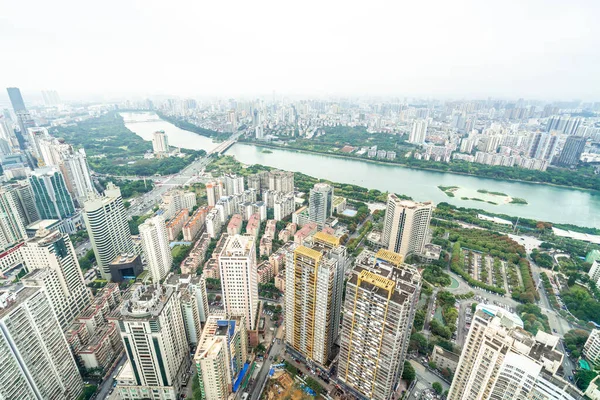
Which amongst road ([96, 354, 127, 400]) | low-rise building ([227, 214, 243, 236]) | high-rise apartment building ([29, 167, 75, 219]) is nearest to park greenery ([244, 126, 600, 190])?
low-rise building ([227, 214, 243, 236])

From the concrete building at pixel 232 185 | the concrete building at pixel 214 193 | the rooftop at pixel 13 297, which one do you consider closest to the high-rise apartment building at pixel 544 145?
the concrete building at pixel 232 185

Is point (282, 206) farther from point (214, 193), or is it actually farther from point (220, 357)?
point (220, 357)

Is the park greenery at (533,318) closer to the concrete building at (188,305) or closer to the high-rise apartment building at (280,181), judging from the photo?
the concrete building at (188,305)

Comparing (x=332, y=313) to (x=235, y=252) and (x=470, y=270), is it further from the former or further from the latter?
(x=470, y=270)

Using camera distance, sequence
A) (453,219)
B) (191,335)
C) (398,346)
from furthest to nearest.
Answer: (453,219), (191,335), (398,346)

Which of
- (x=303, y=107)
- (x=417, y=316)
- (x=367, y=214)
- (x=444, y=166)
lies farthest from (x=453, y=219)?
(x=303, y=107)

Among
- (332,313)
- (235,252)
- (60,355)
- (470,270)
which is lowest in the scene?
(470,270)
